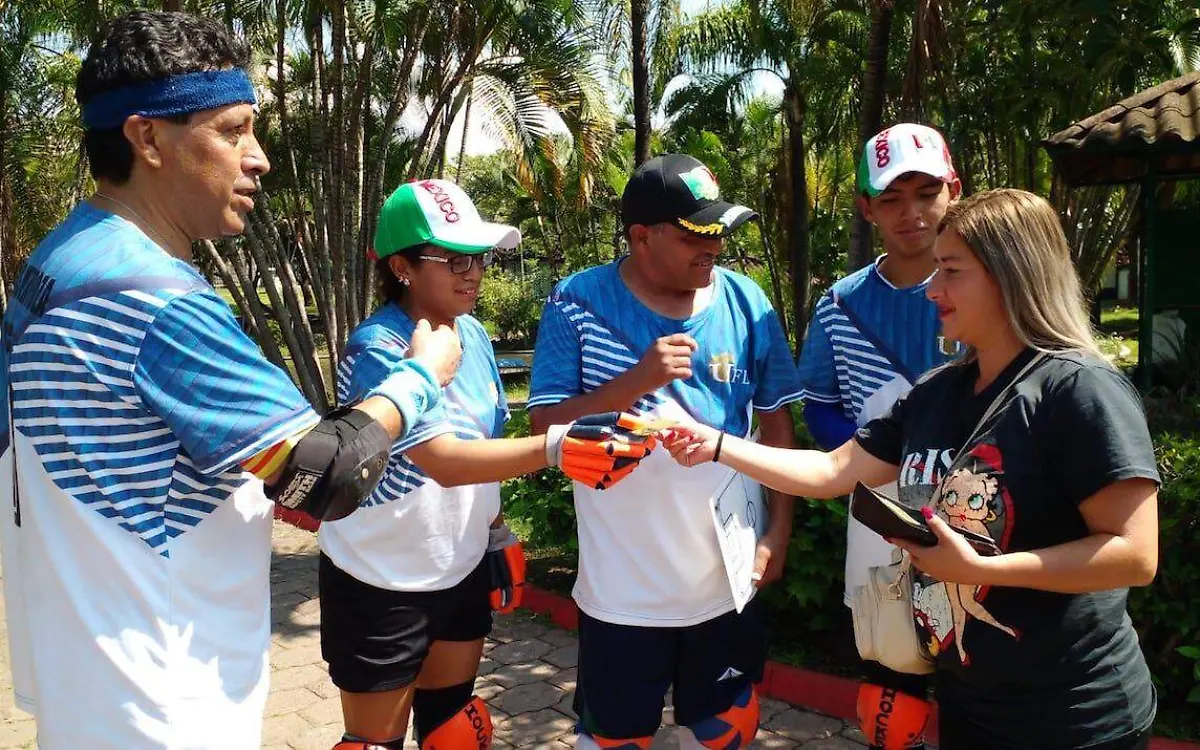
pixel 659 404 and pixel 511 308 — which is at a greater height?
pixel 511 308

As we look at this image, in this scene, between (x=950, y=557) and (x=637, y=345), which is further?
(x=637, y=345)

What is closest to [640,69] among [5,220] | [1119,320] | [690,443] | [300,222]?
[300,222]

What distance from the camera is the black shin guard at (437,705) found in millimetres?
2848

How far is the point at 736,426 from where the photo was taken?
9.24 ft

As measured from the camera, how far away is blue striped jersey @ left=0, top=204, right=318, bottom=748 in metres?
1.61

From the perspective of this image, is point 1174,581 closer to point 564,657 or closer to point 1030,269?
point 1030,269

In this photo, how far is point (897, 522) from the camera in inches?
73.5

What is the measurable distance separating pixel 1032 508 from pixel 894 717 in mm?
1082

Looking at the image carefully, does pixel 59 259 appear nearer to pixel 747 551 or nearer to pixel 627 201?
pixel 627 201

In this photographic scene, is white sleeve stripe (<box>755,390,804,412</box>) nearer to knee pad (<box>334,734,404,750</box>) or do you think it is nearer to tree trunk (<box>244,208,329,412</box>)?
knee pad (<box>334,734,404,750</box>)

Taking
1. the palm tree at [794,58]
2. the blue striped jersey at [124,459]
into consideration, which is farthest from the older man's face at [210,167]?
the palm tree at [794,58]

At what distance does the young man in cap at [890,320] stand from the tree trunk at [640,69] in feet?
34.6

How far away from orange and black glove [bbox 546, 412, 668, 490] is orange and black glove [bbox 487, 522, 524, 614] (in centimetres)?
64

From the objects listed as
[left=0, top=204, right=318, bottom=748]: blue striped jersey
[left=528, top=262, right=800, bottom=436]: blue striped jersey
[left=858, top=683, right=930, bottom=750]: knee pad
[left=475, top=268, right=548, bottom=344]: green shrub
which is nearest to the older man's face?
[left=0, top=204, right=318, bottom=748]: blue striped jersey
